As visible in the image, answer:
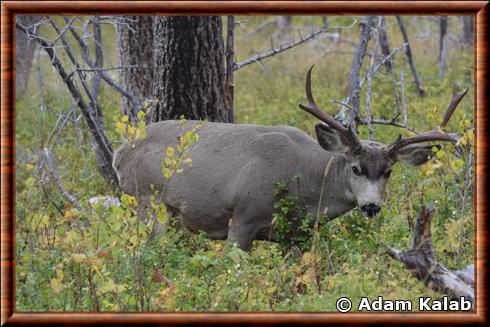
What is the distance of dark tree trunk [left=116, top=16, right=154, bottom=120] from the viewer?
11344 mm

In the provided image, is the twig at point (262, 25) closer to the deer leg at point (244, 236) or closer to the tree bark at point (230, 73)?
the tree bark at point (230, 73)

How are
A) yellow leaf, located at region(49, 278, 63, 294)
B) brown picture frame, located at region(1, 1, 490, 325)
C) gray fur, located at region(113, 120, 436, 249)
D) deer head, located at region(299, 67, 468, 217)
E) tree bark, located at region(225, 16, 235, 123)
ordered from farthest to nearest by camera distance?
1. tree bark, located at region(225, 16, 235, 123)
2. gray fur, located at region(113, 120, 436, 249)
3. deer head, located at region(299, 67, 468, 217)
4. yellow leaf, located at region(49, 278, 63, 294)
5. brown picture frame, located at region(1, 1, 490, 325)

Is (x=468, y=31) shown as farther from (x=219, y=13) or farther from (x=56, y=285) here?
(x=56, y=285)

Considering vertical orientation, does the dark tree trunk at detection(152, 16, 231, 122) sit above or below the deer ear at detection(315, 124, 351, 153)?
above

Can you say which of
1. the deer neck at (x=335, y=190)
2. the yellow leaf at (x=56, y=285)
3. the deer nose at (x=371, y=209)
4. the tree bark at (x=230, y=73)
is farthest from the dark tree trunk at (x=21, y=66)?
the yellow leaf at (x=56, y=285)

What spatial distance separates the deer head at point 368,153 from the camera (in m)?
7.77

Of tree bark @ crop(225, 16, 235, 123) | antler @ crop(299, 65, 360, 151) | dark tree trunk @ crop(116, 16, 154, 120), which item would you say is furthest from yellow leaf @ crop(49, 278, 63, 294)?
dark tree trunk @ crop(116, 16, 154, 120)

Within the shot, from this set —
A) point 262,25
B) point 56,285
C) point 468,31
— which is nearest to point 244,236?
point 56,285

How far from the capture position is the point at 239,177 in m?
8.17

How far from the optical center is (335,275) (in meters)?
6.53

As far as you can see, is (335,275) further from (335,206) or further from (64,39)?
(64,39)

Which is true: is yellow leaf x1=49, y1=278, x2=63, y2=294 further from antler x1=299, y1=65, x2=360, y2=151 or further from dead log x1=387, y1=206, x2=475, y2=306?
antler x1=299, y1=65, x2=360, y2=151

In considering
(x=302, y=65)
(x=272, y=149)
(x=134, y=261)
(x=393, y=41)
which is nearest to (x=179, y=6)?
(x=134, y=261)

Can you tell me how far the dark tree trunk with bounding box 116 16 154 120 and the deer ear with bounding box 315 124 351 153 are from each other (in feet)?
12.2
